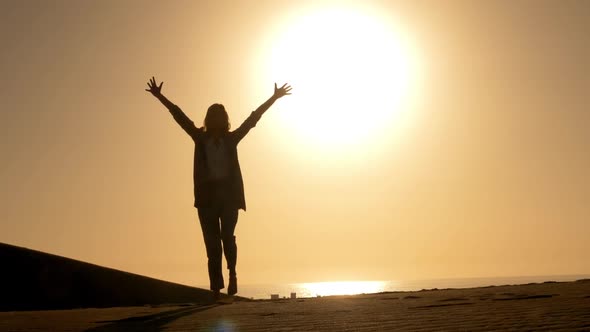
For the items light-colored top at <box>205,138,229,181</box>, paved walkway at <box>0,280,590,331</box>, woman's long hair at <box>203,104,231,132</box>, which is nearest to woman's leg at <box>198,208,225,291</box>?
light-colored top at <box>205,138,229,181</box>

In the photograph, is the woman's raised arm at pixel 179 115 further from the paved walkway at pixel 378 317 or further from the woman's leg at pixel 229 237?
the paved walkway at pixel 378 317

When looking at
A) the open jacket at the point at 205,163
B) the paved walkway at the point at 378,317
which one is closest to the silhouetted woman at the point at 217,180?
the open jacket at the point at 205,163

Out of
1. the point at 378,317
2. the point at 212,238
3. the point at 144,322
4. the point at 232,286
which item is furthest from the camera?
the point at 212,238

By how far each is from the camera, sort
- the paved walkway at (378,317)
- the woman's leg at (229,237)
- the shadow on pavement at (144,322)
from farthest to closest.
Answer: the woman's leg at (229,237), the shadow on pavement at (144,322), the paved walkway at (378,317)

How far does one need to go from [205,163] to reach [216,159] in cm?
15

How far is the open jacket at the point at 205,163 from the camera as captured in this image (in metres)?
10.0

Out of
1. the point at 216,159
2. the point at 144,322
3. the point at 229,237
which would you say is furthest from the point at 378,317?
the point at 216,159

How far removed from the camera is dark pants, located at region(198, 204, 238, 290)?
393 inches

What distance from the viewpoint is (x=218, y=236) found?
10.1 m

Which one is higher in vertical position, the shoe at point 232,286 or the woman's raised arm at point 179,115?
the woman's raised arm at point 179,115

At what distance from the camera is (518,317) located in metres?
4.73

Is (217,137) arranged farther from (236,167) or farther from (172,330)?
(172,330)

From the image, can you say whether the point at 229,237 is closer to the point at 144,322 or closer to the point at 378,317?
the point at 144,322

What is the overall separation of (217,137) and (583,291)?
16.2 feet
